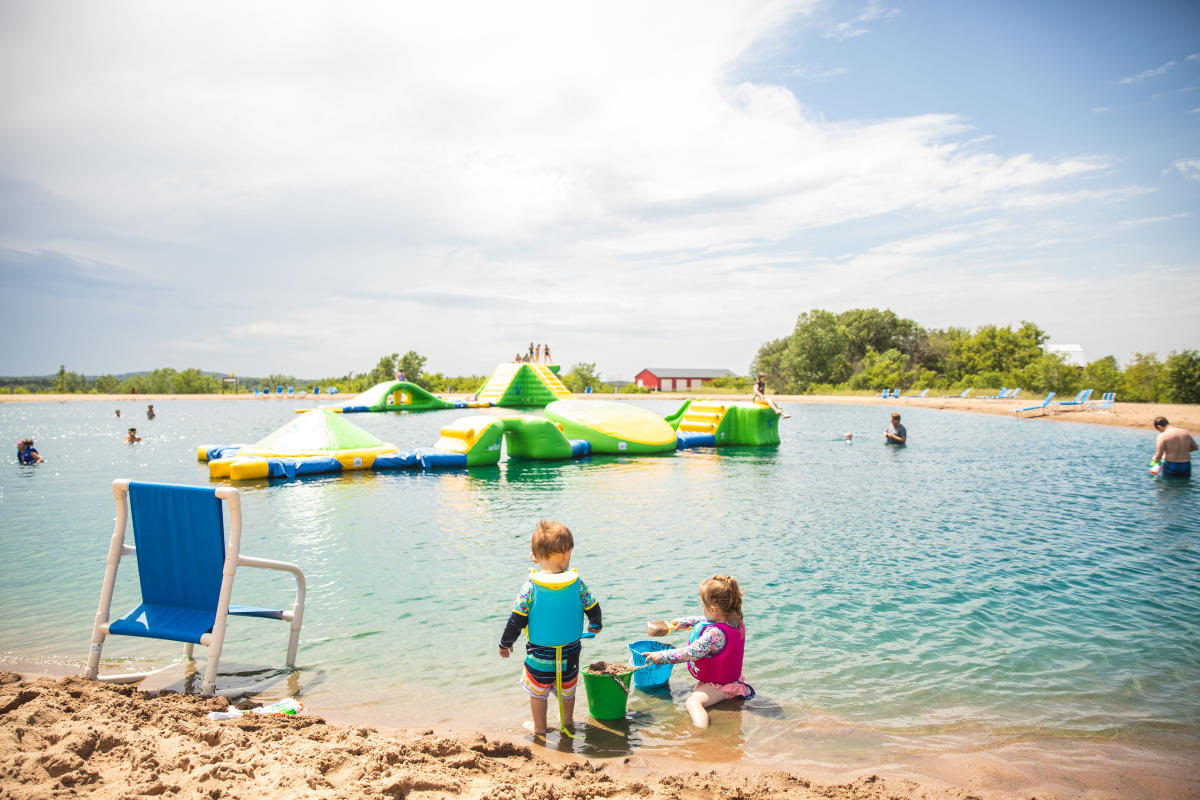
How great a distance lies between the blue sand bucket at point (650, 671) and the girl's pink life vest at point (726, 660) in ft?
0.82

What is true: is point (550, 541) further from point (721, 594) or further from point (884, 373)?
point (884, 373)

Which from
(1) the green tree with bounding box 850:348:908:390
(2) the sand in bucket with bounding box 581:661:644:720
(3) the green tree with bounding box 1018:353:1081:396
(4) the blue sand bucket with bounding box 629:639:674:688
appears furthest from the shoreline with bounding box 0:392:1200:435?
(2) the sand in bucket with bounding box 581:661:644:720

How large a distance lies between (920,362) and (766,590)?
66.0 m

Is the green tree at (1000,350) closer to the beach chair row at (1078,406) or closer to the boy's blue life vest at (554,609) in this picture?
the beach chair row at (1078,406)

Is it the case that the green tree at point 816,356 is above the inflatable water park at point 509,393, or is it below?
above

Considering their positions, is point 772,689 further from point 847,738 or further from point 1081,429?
point 1081,429

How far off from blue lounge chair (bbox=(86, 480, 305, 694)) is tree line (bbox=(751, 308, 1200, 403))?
48.8 metres

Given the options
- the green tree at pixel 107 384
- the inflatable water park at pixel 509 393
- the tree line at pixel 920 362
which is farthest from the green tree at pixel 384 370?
the tree line at pixel 920 362

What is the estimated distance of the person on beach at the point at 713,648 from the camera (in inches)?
162

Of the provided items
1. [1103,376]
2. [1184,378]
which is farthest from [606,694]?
[1103,376]

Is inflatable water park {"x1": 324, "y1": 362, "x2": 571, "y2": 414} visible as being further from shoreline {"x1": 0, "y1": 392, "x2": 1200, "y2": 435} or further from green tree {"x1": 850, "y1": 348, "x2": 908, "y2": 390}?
green tree {"x1": 850, "y1": 348, "x2": 908, "y2": 390}

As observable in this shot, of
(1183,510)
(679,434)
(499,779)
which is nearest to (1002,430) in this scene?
(679,434)

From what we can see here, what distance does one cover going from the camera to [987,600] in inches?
248

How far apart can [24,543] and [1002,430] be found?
27968mm
